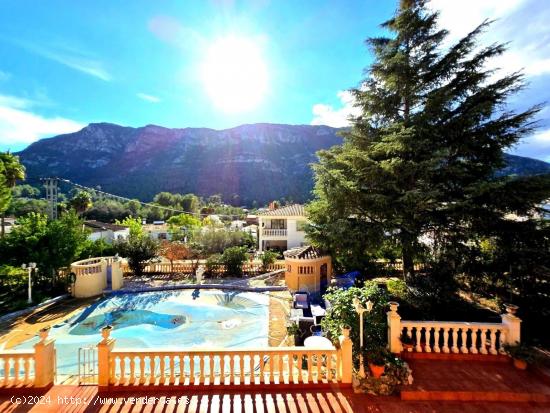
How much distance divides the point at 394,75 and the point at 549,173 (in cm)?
587

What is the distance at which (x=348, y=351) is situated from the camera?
16.0ft

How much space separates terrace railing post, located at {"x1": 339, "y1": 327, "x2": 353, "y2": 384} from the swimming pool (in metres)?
3.62

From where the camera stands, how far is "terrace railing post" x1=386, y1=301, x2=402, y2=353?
5.57 metres

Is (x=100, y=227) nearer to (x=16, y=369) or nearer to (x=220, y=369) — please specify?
(x=16, y=369)

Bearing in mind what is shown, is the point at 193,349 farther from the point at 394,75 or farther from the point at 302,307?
the point at 394,75

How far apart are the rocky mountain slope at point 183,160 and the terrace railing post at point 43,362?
5971cm

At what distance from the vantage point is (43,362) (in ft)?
16.0

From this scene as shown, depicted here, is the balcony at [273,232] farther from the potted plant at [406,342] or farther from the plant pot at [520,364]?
the plant pot at [520,364]

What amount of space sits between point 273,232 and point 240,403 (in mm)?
20049

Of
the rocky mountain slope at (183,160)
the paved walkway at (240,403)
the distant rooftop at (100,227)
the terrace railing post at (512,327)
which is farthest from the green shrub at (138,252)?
the rocky mountain slope at (183,160)

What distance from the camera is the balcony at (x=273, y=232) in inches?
958

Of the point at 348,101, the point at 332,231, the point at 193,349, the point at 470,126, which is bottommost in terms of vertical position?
the point at 193,349

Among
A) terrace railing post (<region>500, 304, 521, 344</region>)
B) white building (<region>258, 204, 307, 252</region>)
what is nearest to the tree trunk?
terrace railing post (<region>500, 304, 521, 344</region>)

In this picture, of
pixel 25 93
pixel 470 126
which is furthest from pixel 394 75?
pixel 25 93
